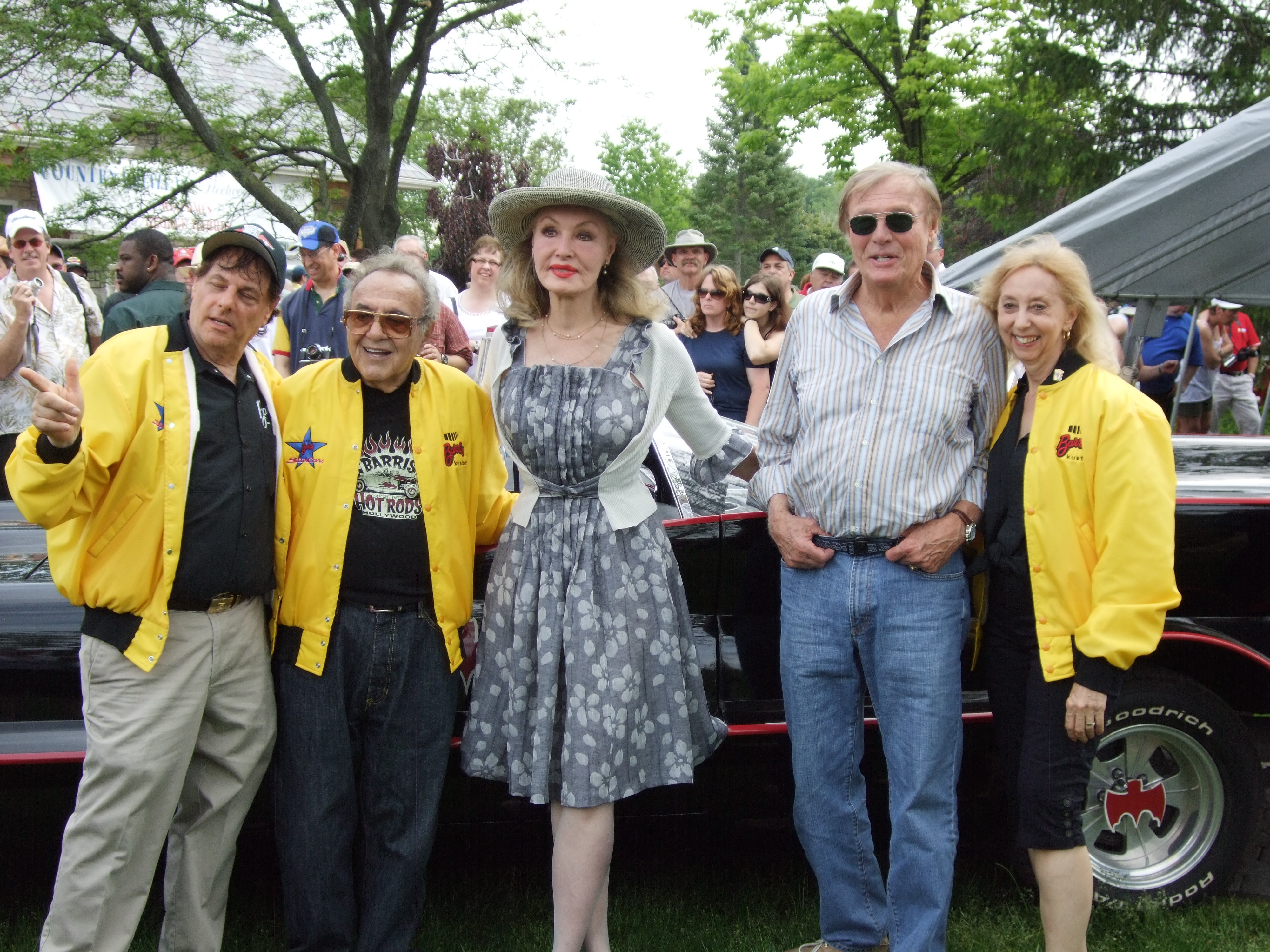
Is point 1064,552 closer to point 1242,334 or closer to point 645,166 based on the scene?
point 1242,334

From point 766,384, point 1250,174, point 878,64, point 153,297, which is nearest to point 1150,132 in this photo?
point 878,64

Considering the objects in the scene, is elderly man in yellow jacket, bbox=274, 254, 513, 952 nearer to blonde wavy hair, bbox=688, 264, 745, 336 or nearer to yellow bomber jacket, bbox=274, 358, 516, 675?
yellow bomber jacket, bbox=274, 358, 516, 675

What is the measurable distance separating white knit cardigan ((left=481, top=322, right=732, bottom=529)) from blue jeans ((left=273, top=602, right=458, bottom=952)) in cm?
45

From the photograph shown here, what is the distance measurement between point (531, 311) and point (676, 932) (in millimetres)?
1801

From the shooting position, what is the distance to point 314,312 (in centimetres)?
509

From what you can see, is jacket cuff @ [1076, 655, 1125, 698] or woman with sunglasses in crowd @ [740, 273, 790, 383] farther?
woman with sunglasses in crowd @ [740, 273, 790, 383]

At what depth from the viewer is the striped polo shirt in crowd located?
2498 millimetres

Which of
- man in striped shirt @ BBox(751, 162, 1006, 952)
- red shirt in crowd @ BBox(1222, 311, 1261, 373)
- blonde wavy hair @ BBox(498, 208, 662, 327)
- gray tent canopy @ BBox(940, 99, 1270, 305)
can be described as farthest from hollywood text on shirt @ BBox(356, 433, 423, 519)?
red shirt in crowd @ BBox(1222, 311, 1261, 373)

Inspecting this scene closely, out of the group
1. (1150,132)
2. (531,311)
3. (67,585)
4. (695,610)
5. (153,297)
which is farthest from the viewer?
(1150,132)

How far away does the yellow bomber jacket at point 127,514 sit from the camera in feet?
7.45

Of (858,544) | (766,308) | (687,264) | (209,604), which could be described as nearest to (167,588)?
(209,604)

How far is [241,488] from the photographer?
95.7 inches

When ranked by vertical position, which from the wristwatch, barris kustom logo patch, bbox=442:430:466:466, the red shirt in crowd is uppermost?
the red shirt in crowd

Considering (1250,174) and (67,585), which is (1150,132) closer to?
(1250,174)
